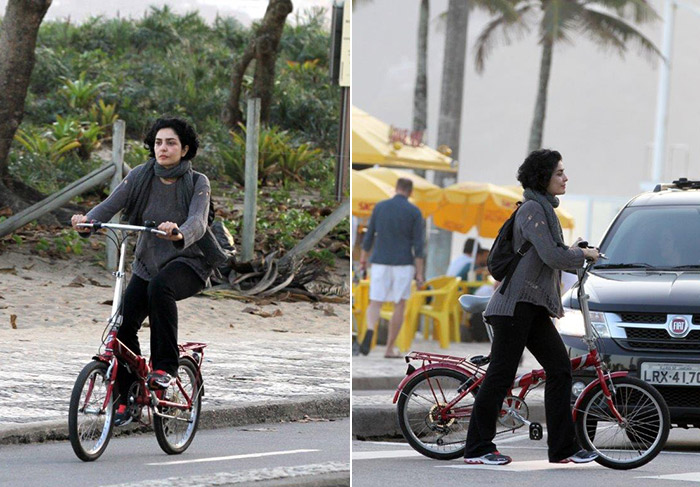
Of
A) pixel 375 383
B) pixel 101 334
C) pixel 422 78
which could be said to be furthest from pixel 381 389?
pixel 422 78

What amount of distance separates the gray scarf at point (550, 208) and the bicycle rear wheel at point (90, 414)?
2.38m

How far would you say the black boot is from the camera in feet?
56.5

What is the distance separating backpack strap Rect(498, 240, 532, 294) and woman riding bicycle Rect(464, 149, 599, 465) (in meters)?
0.02

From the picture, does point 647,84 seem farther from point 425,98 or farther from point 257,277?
point 257,277

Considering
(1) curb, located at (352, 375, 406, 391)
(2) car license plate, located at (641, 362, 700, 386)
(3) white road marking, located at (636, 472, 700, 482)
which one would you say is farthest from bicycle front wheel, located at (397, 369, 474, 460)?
(1) curb, located at (352, 375, 406, 391)

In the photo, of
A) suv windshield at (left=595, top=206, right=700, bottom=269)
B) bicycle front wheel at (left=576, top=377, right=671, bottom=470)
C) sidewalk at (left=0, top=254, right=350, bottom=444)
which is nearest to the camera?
bicycle front wheel at (left=576, top=377, right=671, bottom=470)

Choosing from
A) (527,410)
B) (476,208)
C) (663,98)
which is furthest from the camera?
(663,98)

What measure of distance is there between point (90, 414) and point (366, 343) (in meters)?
9.53

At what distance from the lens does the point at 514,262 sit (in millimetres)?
8570

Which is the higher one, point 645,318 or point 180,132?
point 180,132

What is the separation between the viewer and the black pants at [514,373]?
Answer: 28.0 ft

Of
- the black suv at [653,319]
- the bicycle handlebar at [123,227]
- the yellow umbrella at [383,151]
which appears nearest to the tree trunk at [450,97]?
the yellow umbrella at [383,151]

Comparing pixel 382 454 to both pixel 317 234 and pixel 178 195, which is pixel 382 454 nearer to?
pixel 178 195

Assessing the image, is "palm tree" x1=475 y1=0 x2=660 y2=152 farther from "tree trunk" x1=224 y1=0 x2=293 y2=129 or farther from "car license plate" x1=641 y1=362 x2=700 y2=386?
"car license plate" x1=641 y1=362 x2=700 y2=386
